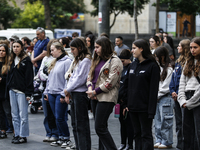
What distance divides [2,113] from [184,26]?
28592 millimetres

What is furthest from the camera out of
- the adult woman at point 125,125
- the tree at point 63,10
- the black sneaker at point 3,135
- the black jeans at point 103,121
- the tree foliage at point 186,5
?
the tree at point 63,10

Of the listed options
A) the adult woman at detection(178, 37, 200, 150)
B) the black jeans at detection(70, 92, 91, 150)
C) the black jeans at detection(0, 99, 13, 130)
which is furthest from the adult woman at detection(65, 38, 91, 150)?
the black jeans at detection(0, 99, 13, 130)

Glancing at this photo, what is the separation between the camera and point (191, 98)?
538 centimetres

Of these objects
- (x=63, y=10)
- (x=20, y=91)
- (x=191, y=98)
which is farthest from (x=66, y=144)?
(x=63, y=10)

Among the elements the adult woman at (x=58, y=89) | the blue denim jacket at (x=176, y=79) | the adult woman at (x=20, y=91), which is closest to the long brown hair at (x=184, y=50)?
the blue denim jacket at (x=176, y=79)

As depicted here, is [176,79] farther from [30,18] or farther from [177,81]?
[30,18]

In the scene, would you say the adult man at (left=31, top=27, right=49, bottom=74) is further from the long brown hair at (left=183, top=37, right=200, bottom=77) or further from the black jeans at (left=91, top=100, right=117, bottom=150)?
the long brown hair at (left=183, top=37, right=200, bottom=77)

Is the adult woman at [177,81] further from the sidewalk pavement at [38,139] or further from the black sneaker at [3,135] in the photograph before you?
the black sneaker at [3,135]

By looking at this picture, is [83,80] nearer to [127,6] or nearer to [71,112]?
[71,112]

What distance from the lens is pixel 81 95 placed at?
20.0ft

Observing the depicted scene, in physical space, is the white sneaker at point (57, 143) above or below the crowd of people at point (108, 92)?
below

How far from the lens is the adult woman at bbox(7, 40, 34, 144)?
7.32 metres

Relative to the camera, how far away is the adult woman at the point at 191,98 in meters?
5.38

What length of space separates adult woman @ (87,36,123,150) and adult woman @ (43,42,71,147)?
1248mm
